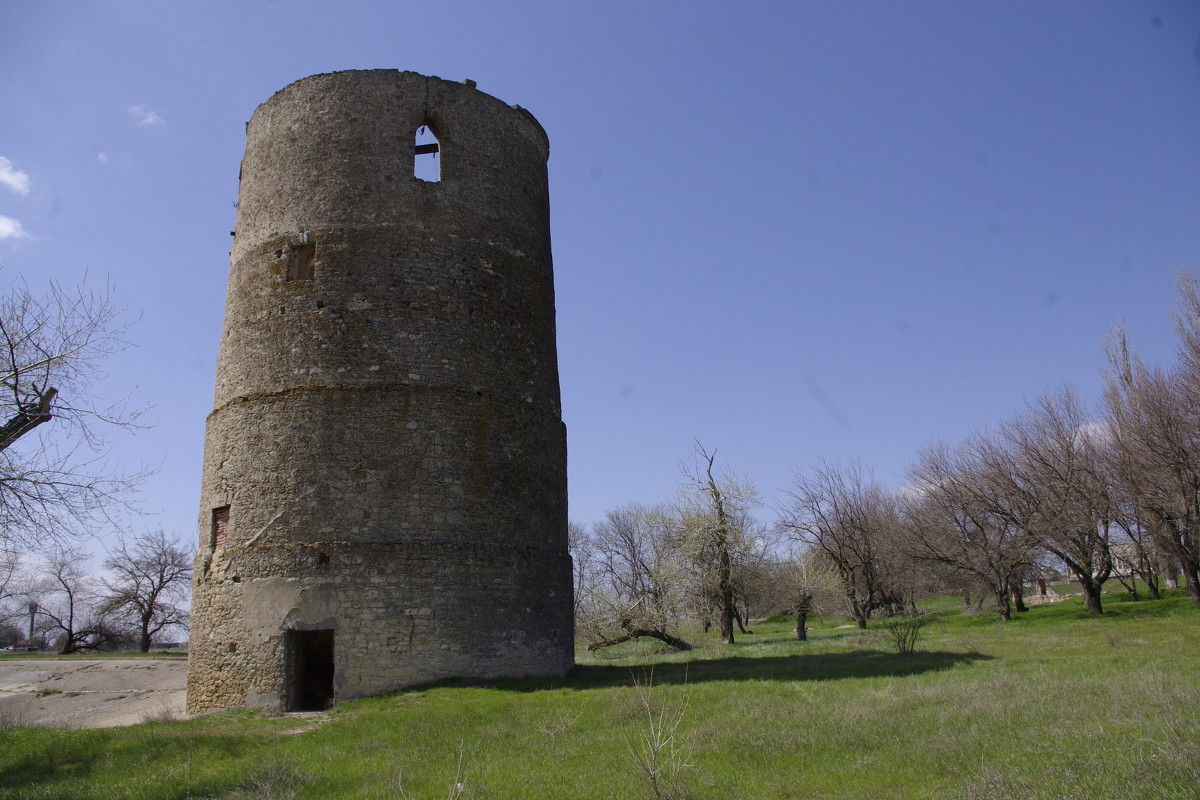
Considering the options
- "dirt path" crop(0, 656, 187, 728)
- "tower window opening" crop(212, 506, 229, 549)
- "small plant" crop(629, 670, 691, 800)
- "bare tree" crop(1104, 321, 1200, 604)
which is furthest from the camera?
"bare tree" crop(1104, 321, 1200, 604)

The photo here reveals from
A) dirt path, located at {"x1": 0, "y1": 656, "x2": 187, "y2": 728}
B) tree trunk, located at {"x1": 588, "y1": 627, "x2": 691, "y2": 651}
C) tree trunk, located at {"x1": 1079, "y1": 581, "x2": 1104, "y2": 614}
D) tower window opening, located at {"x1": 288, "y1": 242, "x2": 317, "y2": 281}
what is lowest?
dirt path, located at {"x1": 0, "y1": 656, "x2": 187, "y2": 728}

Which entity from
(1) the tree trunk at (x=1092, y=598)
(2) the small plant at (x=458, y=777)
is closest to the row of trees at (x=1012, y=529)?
(1) the tree trunk at (x=1092, y=598)

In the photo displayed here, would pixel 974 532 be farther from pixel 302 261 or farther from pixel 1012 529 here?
pixel 302 261

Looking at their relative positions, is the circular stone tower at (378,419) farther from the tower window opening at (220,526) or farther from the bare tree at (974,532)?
the bare tree at (974,532)

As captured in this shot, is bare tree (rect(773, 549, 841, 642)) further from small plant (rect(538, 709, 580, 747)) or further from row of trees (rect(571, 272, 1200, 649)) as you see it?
small plant (rect(538, 709, 580, 747))

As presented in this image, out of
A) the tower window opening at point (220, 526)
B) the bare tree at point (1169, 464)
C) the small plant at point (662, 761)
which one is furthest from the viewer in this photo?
the bare tree at point (1169, 464)

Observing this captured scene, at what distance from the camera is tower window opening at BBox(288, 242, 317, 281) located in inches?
601

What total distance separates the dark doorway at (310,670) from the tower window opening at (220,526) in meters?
2.21

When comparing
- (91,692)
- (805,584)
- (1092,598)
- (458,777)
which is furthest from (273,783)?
(1092,598)

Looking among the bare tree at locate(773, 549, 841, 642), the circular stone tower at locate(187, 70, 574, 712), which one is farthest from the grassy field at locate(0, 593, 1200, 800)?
the bare tree at locate(773, 549, 841, 642)

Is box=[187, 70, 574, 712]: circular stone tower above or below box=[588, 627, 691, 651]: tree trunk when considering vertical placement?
above

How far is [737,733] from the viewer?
9484 mm

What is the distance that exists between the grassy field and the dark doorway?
843 mm

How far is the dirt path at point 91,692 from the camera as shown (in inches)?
615
